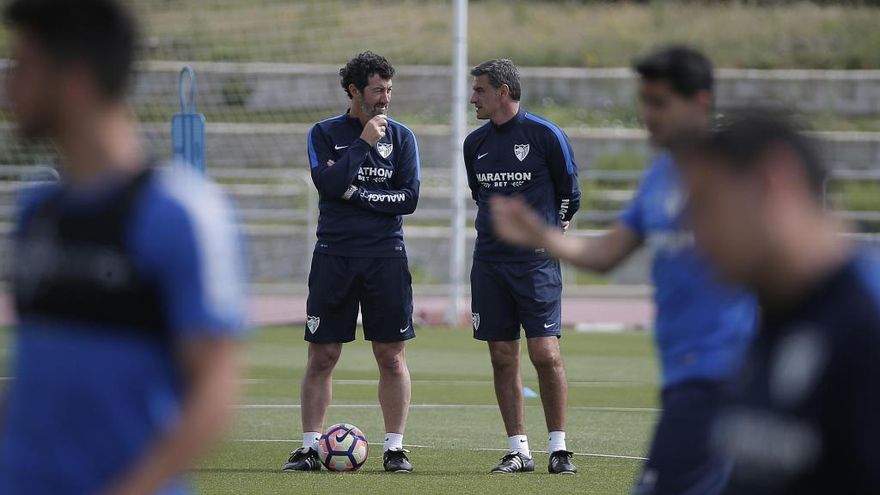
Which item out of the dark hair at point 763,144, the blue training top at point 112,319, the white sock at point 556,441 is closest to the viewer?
the dark hair at point 763,144

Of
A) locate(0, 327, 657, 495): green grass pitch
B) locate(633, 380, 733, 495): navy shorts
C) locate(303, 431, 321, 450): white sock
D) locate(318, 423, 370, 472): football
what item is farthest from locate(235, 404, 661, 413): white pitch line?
locate(633, 380, 733, 495): navy shorts

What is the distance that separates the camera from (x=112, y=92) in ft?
9.84

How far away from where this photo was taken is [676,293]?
4.43 metres

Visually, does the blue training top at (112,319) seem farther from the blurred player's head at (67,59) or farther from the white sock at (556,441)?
the white sock at (556,441)

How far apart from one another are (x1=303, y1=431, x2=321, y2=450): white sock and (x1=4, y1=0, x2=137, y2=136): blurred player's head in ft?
19.4

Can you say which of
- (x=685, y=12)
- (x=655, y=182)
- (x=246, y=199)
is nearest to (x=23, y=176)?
(x=246, y=199)

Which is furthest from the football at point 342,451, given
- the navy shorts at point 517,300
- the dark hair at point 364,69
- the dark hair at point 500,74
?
the dark hair at point 500,74

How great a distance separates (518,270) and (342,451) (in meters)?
1.48

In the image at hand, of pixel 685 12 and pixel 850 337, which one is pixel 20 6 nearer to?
pixel 850 337

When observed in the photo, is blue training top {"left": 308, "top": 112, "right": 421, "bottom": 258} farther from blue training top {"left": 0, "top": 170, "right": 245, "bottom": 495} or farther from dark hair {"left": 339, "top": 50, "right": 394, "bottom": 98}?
blue training top {"left": 0, "top": 170, "right": 245, "bottom": 495}

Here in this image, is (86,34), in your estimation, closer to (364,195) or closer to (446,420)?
(364,195)

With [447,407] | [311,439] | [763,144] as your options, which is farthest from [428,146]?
[763,144]

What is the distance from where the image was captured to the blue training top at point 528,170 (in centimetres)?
880

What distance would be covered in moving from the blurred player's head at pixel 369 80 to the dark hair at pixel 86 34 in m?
5.75
